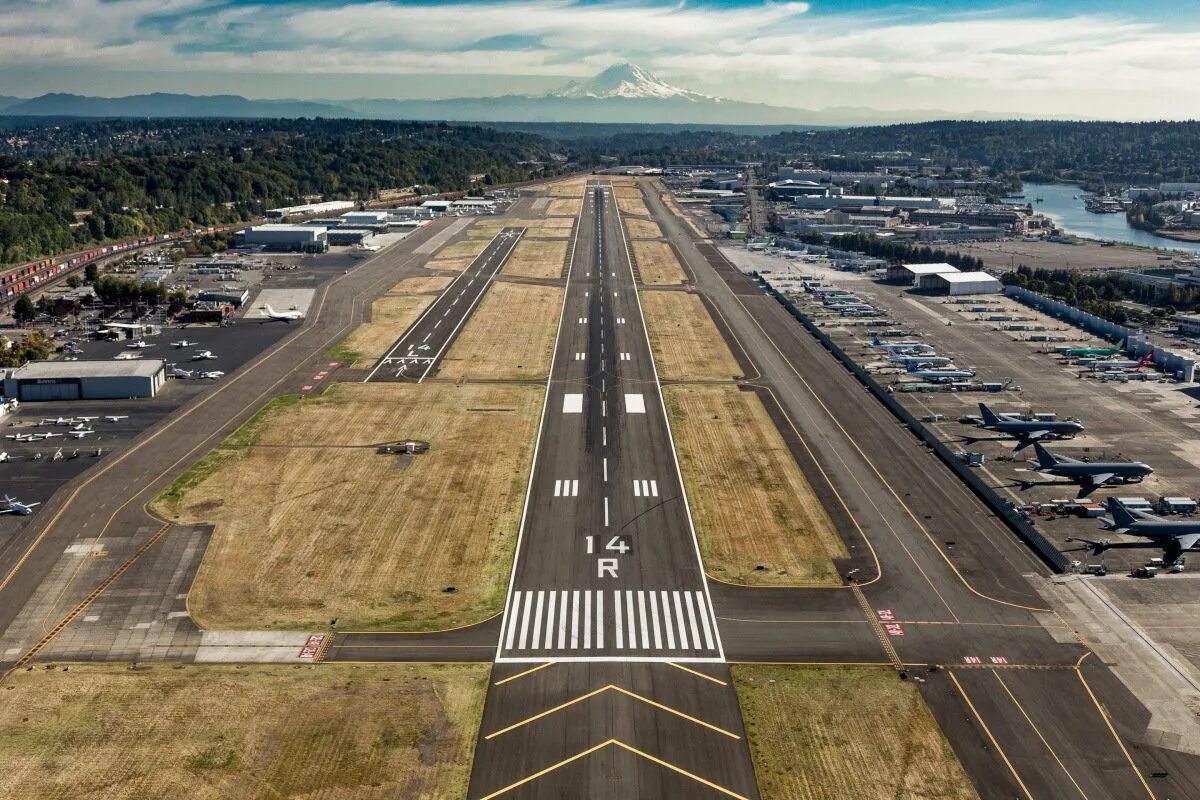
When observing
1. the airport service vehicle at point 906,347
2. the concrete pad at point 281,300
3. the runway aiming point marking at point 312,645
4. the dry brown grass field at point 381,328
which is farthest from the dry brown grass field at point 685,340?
the runway aiming point marking at point 312,645

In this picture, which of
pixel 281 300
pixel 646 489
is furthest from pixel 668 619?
pixel 281 300

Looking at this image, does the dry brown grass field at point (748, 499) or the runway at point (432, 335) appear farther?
the runway at point (432, 335)

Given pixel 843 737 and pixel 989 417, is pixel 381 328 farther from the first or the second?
pixel 843 737

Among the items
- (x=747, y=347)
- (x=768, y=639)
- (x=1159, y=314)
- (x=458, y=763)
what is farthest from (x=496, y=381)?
(x=1159, y=314)

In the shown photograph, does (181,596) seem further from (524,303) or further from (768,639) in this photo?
(524,303)

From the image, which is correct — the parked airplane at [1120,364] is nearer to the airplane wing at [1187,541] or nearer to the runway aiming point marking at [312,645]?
the airplane wing at [1187,541]
